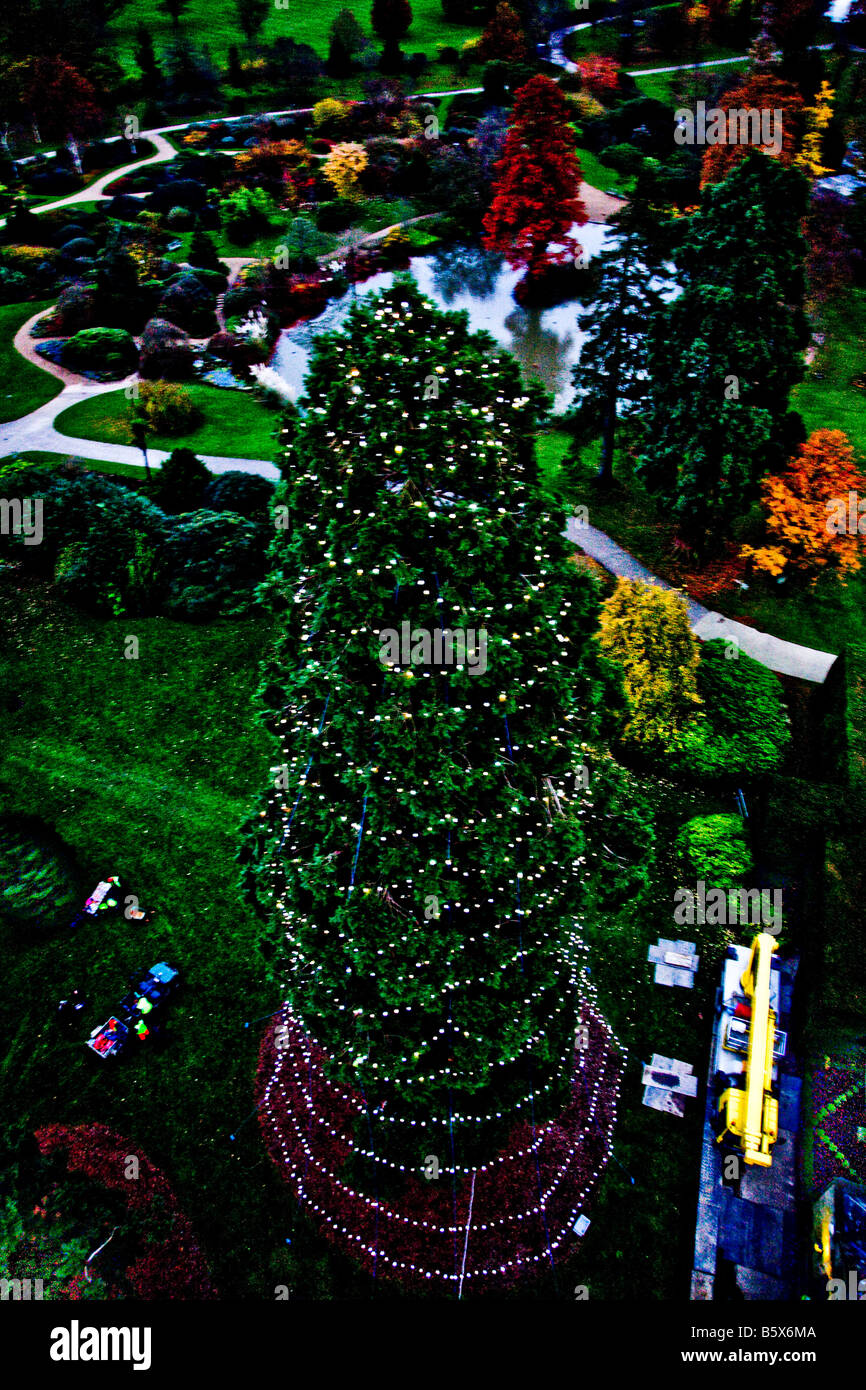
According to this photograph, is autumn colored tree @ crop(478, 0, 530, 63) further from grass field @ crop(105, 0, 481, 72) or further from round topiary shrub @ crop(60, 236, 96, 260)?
Answer: round topiary shrub @ crop(60, 236, 96, 260)

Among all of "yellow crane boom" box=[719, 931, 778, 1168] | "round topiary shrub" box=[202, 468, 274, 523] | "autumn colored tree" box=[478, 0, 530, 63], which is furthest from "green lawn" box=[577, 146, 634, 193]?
"yellow crane boom" box=[719, 931, 778, 1168]

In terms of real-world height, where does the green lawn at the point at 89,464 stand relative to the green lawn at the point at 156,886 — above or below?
above

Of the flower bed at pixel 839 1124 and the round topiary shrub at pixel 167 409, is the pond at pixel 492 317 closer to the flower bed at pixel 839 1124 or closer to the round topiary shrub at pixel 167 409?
the round topiary shrub at pixel 167 409

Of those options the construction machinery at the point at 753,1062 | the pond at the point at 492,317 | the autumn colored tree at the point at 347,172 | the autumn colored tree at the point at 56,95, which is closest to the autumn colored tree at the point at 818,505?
the construction machinery at the point at 753,1062

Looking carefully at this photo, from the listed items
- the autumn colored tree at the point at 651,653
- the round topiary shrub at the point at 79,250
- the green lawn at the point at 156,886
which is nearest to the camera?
the green lawn at the point at 156,886
